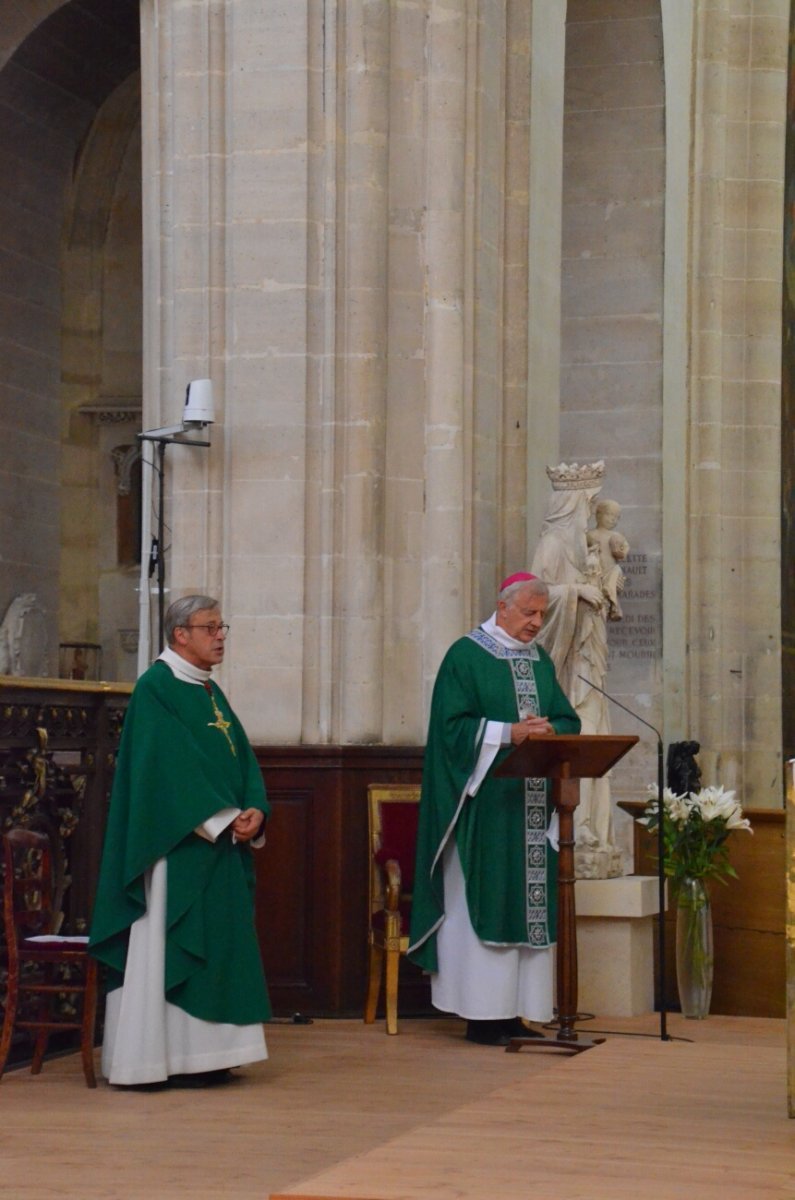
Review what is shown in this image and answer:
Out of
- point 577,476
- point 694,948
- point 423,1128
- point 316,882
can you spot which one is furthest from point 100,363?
point 423,1128

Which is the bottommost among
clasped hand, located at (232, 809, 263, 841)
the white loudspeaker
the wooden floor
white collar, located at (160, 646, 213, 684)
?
the wooden floor

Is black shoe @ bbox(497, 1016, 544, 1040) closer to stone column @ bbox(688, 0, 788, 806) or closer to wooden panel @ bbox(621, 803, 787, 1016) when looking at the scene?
wooden panel @ bbox(621, 803, 787, 1016)

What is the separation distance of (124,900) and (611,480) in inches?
260

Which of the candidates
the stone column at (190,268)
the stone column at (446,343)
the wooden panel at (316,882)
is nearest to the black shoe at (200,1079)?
the wooden panel at (316,882)

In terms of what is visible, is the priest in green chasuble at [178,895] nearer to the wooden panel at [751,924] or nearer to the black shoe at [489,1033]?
the black shoe at [489,1033]

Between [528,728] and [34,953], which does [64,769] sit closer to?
[34,953]

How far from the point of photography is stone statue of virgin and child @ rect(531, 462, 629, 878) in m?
10.5

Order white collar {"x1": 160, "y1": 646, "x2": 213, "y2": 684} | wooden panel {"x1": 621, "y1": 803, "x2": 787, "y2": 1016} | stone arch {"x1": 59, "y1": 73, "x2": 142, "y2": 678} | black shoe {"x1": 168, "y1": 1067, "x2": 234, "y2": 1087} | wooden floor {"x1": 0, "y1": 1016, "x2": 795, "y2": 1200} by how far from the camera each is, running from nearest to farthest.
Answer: wooden floor {"x1": 0, "y1": 1016, "x2": 795, "y2": 1200}, black shoe {"x1": 168, "y1": 1067, "x2": 234, "y2": 1087}, white collar {"x1": 160, "y1": 646, "x2": 213, "y2": 684}, wooden panel {"x1": 621, "y1": 803, "x2": 787, "y2": 1016}, stone arch {"x1": 59, "y1": 73, "x2": 142, "y2": 678}

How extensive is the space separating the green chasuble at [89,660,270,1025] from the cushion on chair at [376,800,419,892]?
1577 millimetres

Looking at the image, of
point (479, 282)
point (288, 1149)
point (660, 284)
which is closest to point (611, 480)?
point (660, 284)

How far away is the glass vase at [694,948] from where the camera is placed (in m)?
10.6

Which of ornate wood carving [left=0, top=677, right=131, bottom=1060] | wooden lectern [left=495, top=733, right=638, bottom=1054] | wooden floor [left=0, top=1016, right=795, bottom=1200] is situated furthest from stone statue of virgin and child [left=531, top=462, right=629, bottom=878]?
ornate wood carving [left=0, top=677, right=131, bottom=1060]

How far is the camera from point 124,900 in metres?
8.09

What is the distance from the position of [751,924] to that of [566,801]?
2.68 meters
